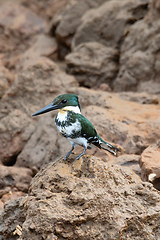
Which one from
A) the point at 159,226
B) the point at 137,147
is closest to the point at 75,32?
the point at 137,147

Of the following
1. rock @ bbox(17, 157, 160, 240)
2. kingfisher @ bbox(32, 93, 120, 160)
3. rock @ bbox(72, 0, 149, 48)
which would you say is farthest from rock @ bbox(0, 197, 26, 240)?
rock @ bbox(72, 0, 149, 48)

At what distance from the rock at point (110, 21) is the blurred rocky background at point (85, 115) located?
28 millimetres

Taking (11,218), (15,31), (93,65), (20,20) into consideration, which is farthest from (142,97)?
(20,20)

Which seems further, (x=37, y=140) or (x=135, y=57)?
(x=135, y=57)

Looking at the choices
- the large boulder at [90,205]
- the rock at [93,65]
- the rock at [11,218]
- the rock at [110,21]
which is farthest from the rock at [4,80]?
the large boulder at [90,205]

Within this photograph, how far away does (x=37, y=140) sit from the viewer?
6316mm

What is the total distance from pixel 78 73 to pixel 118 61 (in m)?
1.17

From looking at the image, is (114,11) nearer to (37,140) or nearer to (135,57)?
(135,57)

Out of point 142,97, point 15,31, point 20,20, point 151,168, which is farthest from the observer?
point 20,20

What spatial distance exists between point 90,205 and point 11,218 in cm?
135

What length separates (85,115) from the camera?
18.1ft

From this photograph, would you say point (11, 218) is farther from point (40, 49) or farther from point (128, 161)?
point (40, 49)

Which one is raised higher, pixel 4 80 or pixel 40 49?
pixel 4 80

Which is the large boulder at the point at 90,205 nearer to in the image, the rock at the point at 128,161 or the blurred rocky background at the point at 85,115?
the blurred rocky background at the point at 85,115
